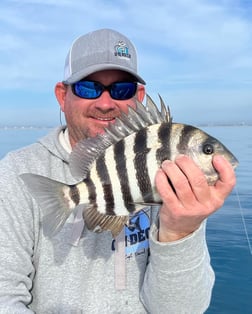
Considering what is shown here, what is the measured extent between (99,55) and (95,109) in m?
0.35

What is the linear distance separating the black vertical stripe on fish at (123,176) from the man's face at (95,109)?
62 cm

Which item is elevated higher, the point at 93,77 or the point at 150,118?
the point at 93,77

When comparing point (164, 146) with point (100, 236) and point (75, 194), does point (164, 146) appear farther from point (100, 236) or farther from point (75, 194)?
point (100, 236)

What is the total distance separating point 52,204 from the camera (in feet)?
6.49

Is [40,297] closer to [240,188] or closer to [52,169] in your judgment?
[52,169]

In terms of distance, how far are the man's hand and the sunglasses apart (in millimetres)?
944

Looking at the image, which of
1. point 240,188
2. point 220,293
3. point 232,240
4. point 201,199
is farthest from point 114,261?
point 240,188

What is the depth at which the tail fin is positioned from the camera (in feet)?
6.43

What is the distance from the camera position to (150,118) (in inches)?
75.8

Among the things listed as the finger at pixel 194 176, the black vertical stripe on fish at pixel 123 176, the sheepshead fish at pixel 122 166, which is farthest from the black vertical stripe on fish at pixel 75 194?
the finger at pixel 194 176

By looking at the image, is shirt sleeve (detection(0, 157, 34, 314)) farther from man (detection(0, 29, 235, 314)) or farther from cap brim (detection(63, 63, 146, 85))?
cap brim (detection(63, 63, 146, 85))

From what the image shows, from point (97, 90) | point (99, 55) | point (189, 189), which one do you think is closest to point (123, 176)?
point (189, 189)

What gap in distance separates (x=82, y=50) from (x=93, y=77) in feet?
0.70

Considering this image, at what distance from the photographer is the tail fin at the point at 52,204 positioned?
1960 millimetres
